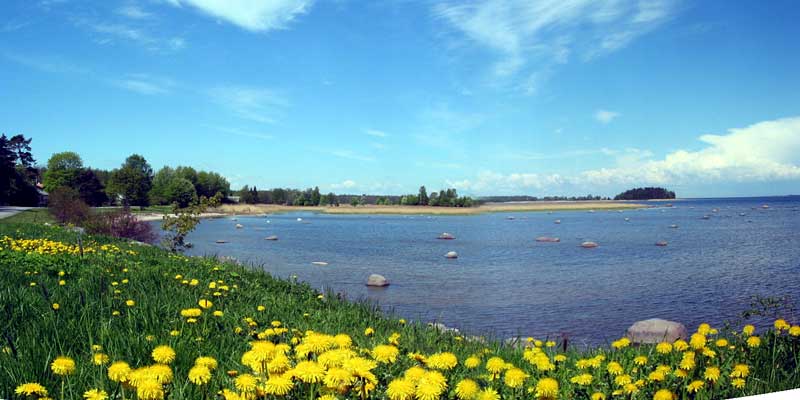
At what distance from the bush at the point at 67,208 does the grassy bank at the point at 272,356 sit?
14.1 m

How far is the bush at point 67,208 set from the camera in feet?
66.4

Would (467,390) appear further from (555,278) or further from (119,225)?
(119,225)

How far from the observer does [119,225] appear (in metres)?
20.9

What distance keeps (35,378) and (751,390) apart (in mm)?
4520

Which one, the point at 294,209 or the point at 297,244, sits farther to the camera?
the point at 294,209

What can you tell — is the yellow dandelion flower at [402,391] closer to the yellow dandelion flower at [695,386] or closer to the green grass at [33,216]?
the yellow dandelion flower at [695,386]

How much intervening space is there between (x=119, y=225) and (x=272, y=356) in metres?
21.6

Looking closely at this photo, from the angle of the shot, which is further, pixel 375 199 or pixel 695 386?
pixel 375 199

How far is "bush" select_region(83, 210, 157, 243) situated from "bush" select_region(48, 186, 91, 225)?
403 millimetres

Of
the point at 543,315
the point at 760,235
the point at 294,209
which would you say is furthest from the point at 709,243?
the point at 294,209

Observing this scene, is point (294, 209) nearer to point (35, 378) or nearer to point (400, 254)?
point (400, 254)

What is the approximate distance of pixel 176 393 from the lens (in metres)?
2.61

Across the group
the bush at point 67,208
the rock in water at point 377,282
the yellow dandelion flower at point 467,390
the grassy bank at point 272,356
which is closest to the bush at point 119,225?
the bush at point 67,208

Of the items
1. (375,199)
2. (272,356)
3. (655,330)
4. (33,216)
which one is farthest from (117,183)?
(375,199)
